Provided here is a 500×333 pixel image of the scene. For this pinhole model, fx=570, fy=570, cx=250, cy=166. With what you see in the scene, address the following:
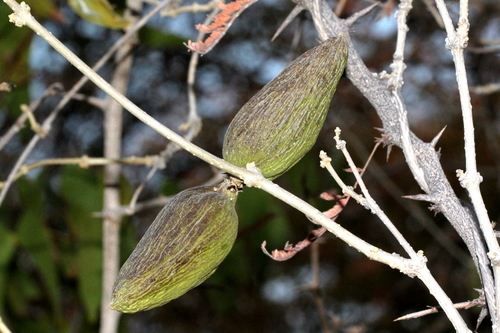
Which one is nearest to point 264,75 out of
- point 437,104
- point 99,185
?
point 437,104

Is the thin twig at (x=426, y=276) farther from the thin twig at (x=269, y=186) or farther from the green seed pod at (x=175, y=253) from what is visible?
the green seed pod at (x=175, y=253)

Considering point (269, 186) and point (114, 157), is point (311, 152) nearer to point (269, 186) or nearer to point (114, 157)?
point (114, 157)

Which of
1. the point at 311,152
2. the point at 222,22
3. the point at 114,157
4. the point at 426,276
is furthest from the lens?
the point at 311,152

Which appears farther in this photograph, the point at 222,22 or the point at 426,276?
the point at 222,22

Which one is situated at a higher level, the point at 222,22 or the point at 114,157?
the point at 114,157

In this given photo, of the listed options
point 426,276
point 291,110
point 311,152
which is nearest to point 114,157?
point 291,110

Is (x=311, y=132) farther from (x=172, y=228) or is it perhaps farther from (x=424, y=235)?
(x=424, y=235)
